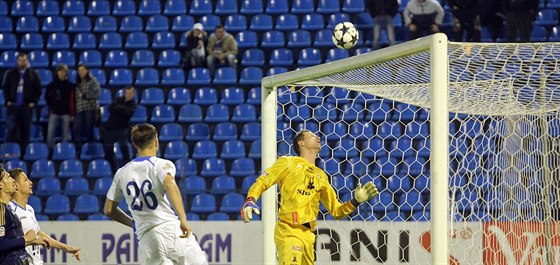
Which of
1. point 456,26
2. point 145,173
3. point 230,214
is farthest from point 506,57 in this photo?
point 456,26

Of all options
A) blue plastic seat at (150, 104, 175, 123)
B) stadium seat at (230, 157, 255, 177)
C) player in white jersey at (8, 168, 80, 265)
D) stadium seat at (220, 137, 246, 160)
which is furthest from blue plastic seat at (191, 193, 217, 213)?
player in white jersey at (8, 168, 80, 265)

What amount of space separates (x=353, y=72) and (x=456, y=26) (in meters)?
7.57

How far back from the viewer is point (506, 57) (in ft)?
23.1

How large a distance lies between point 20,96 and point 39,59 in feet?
5.30

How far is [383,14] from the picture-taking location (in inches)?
591

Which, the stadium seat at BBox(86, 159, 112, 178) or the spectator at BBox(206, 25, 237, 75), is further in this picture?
the spectator at BBox(206, 25, 237, 75)

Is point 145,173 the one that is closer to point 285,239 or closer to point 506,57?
point 285,239

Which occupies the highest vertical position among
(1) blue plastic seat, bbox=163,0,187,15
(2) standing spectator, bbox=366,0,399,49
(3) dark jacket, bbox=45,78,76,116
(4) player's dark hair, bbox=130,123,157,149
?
(1) blue plastic seat, bbox=163,0,187,15

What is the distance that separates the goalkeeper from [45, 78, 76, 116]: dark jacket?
750 centimetres

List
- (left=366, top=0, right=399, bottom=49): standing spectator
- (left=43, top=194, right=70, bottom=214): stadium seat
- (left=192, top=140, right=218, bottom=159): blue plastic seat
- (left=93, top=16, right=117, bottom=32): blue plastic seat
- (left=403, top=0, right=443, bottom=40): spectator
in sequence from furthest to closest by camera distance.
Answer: (left=93, top=16, right=117, bottom=32): blue plastic seat → (left=366, top=0, right=399, bottom=49): standing spectator → (left=403, top=0, right=443, bottom=40): spectator → (left=192, top=140, right=218, bottom=159): blue plastic seat → (left=43, top=194, right=70, bottom=214): stadium seat

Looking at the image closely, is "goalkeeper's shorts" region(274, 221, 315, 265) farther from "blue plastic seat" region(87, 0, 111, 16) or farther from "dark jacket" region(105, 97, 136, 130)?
"blue plastic seat" region(87, 0, 111, 16)

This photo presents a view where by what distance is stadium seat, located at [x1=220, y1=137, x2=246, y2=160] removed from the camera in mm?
14180

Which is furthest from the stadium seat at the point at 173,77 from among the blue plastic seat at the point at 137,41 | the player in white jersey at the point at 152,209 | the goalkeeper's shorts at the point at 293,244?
the player in white jersey at the point at 152,209

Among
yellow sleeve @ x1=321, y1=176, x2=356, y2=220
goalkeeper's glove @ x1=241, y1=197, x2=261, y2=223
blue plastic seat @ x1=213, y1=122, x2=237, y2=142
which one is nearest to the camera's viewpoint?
goalkeeper's glove @ x1=241, y1=197, x2=261, y2=223
